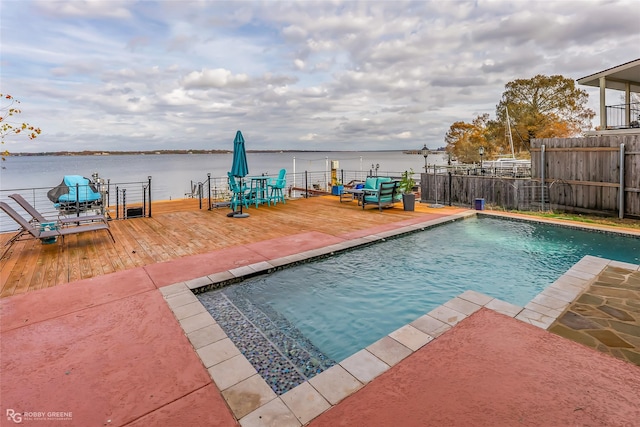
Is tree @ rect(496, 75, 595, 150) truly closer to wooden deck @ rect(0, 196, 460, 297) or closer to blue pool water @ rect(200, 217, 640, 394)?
wooden deck @ rect(0, 196, 460, 297)

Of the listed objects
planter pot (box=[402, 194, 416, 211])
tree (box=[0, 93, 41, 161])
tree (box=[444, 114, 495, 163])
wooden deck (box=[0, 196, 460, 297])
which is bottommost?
wooden deck (box=[0, 196, 460, 297])

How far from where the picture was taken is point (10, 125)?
10.8 feet

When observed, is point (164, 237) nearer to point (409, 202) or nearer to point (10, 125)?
point (10, 125)

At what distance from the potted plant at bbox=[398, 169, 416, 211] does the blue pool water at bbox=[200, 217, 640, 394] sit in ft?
8.55

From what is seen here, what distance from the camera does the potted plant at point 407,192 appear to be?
9.25m

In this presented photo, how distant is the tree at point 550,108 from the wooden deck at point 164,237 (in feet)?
73.5

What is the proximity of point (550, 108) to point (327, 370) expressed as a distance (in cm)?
3122

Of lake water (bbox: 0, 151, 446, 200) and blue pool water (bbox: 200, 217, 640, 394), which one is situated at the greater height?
lake water (bbox: 0, 151, 446, 200)

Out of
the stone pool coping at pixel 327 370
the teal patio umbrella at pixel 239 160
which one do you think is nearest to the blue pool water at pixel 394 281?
the stone pool coping at pixel 327 370

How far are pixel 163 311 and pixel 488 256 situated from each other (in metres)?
5.06

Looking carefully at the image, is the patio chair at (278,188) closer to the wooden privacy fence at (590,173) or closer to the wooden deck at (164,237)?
the wooden deck at (164,237)

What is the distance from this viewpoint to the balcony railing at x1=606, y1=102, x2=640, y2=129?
1150 cm

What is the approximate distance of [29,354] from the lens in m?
2.61

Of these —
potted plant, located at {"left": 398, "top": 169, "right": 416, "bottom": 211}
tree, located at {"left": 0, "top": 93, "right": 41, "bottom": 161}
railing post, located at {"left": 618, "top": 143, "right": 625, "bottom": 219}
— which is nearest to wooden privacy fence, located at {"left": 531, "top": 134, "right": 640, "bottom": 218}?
railing post, located at {"left": 618, "top": 143, "right": 625, "bottom": 219}
